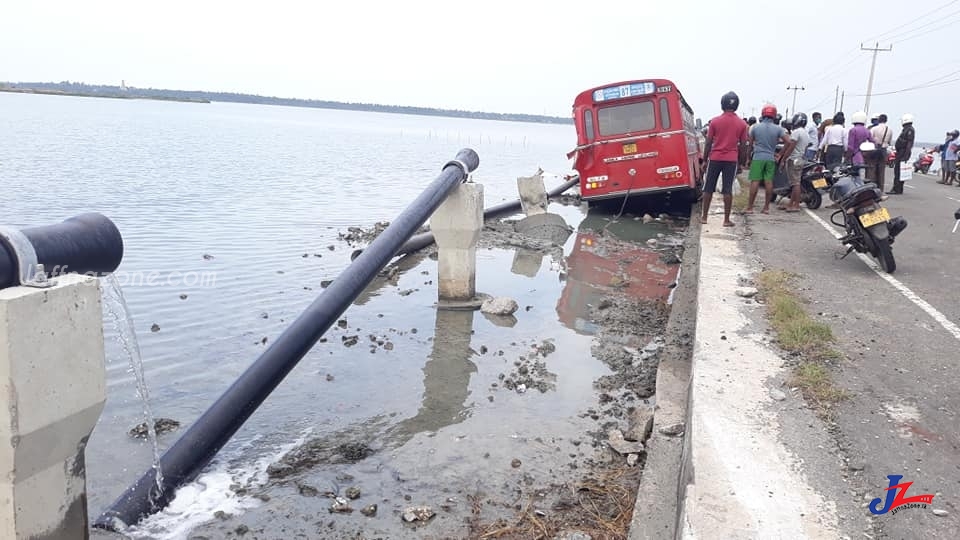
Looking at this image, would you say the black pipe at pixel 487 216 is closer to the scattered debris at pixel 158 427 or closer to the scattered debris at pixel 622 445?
the scattered debris at pixel 158 427

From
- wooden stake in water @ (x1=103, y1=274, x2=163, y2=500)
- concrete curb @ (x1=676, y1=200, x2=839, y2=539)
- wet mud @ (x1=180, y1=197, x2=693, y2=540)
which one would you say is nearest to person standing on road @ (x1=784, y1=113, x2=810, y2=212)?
wet mud @ (x1=180, y1=197, x2=693, y2=540)

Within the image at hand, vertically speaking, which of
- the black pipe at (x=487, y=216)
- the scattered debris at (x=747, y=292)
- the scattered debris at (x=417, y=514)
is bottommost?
the scattered debris at (x=417, y=514)

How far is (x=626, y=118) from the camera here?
1487 centimetres

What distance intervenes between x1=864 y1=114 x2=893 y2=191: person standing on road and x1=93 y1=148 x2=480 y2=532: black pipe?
11.3 metres

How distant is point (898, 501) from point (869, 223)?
556 centimetres

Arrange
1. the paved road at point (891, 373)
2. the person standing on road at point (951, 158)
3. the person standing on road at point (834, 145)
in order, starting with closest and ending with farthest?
the paved road at point (891, 373)
the person standing on road at point (834, 145)
the person standing on road at point (951, 158)

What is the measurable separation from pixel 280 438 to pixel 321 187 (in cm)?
1931

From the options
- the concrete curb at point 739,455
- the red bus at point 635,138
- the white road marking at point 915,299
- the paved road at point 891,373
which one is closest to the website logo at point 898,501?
the paved road at point 891,373

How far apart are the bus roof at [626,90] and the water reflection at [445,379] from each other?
7.67m

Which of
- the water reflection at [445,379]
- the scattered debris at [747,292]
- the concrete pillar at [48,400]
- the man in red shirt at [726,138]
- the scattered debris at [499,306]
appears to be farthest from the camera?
the man in red shirt at [726,138]

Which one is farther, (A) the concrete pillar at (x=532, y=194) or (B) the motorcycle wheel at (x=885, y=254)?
(A) the concrete pillar at (x=532, y=194)

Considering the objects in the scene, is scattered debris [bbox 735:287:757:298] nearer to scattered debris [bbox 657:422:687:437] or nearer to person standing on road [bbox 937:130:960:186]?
scattered debris [bbox 657:422:687:437]

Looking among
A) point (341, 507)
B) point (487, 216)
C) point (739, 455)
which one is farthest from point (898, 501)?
point (487, 216)

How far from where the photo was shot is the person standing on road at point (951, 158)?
2119cm
